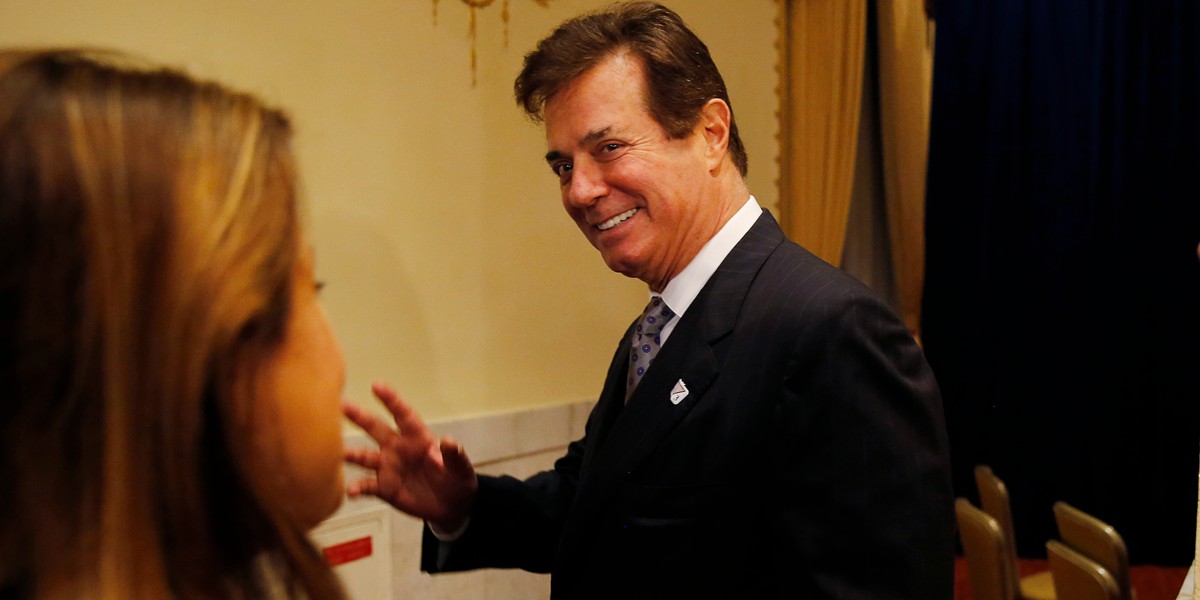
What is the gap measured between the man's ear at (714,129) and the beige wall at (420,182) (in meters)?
1.33

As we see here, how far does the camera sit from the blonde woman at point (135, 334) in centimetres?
57

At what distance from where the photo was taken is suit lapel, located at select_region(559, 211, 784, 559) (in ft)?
4.65

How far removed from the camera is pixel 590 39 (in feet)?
5.69

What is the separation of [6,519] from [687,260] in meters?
1.24

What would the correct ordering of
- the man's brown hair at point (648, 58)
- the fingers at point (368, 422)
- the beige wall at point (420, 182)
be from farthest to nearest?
the beige wall at point (420, 182)
the man's brown hair at point (648, 58)
the fingers at point (368, 422)

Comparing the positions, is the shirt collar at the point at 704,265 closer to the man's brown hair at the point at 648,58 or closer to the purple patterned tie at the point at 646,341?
the purple patterned tie at the point at 646,341

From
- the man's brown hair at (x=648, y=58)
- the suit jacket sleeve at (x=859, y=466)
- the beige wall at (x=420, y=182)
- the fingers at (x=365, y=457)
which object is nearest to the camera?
the suit jacket sleeve at (x=859, y=466)

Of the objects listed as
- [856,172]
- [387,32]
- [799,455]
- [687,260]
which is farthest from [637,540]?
[856,172]

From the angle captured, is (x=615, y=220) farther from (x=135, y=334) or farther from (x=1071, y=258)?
(x=1071, y=258)

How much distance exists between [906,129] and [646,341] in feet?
12.4

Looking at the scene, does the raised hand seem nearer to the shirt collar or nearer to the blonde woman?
the shirt collar

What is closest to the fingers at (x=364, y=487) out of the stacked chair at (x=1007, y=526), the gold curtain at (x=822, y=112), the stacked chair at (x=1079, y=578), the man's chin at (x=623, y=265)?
the man's chin at (x=623, y=265)

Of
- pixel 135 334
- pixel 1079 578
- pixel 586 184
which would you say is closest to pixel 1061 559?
pixel 1079 578

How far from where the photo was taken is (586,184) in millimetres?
1740
